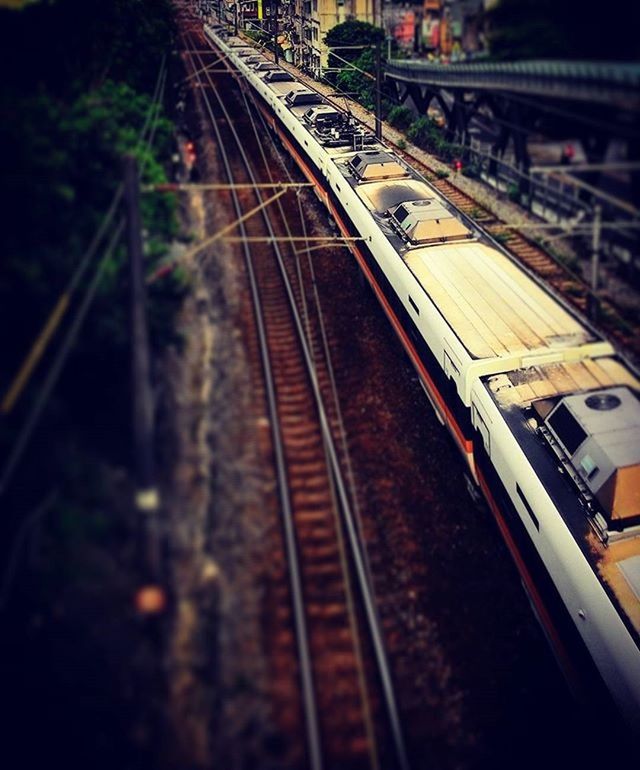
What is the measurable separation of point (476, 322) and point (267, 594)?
7163 mm

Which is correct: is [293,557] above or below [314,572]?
above

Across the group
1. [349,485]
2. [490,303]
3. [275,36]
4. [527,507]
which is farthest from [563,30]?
[275,36]

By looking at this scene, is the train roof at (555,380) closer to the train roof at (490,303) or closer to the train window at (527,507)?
the train roof at (490,303)

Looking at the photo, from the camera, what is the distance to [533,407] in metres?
10.3

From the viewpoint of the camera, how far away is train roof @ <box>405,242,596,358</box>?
11.3 metres

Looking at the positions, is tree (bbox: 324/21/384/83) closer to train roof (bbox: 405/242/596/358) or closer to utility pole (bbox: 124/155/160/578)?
train roof (bbox: 405/242/596/358)

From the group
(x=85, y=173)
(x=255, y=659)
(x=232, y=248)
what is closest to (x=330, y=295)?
(x=232, y=248)

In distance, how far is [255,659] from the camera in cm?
659

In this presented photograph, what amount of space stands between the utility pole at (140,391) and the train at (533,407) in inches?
232

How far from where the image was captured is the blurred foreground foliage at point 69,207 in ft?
21.9

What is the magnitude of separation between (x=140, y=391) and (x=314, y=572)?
3360mm

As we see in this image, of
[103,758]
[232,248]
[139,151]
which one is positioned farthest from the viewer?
[232,248]

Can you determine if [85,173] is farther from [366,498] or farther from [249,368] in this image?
[366,498]

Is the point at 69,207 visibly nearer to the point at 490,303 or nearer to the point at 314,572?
the point at 314,572
